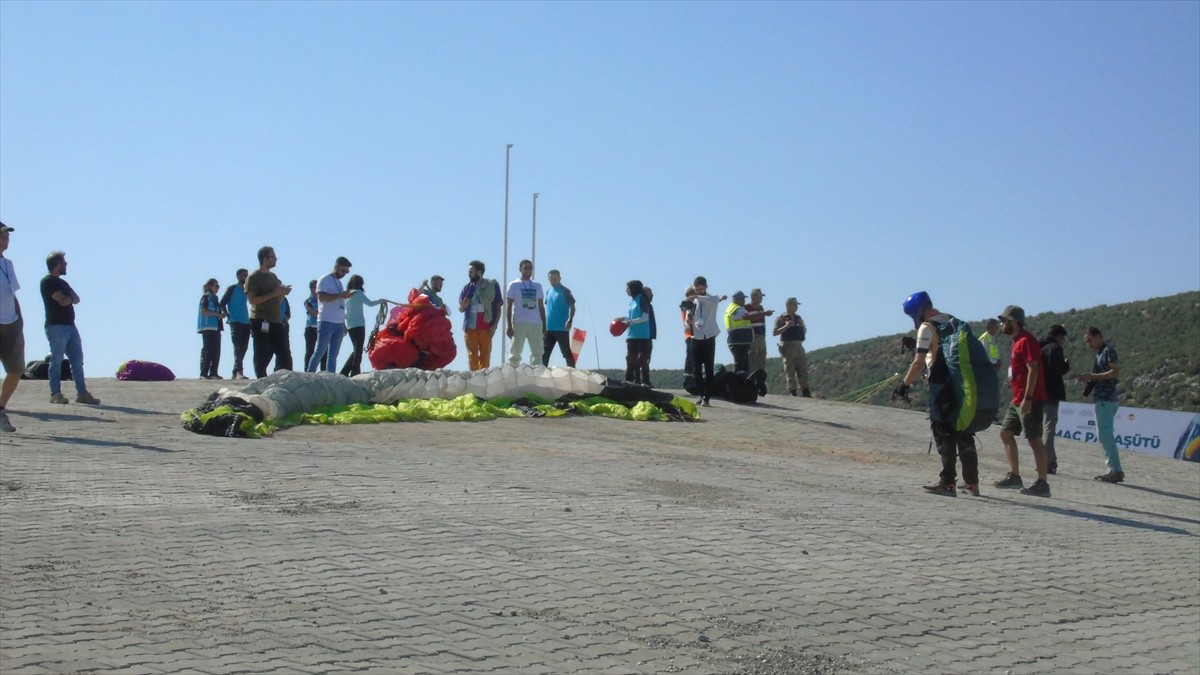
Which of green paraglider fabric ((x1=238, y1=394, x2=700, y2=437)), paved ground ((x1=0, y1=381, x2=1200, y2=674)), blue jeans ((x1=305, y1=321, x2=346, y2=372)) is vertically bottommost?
paved ground ((x1=0, y1=381, x2=1200, y2=674))

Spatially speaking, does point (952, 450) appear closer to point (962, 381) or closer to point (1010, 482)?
point (962, 381)

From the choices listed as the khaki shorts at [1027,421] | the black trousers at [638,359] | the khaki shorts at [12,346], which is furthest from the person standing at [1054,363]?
the khaki shorts at [12,346]

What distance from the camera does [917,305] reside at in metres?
12.1

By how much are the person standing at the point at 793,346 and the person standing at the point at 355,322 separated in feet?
23.7

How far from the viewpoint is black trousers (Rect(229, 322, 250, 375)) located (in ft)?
68.7

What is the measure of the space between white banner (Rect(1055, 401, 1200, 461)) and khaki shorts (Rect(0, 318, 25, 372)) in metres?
18.0

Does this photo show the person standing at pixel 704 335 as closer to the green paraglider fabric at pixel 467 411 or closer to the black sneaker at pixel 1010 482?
the green paraglider fabric at pixel 467 411

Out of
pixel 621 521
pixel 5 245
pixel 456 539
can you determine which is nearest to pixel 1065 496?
pixel 621 521

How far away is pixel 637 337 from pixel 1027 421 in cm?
847

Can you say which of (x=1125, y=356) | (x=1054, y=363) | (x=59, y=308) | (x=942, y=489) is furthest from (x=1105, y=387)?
(x=1125, y=356)

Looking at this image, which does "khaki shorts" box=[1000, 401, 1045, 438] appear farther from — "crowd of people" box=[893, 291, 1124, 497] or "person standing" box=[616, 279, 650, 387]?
"person standing" box=[616, 279, 650, 387]

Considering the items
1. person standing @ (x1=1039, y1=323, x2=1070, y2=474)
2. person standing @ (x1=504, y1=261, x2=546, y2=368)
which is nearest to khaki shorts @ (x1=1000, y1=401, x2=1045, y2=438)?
person standing @ (x1=1039, y1=323, x2=1070, y2=474)

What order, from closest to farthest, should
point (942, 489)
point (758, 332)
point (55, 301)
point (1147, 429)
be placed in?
point (942, 489) < point (55, 301) < point (758, 332) < point (1147, 429)

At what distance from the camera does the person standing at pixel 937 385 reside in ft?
38.7
